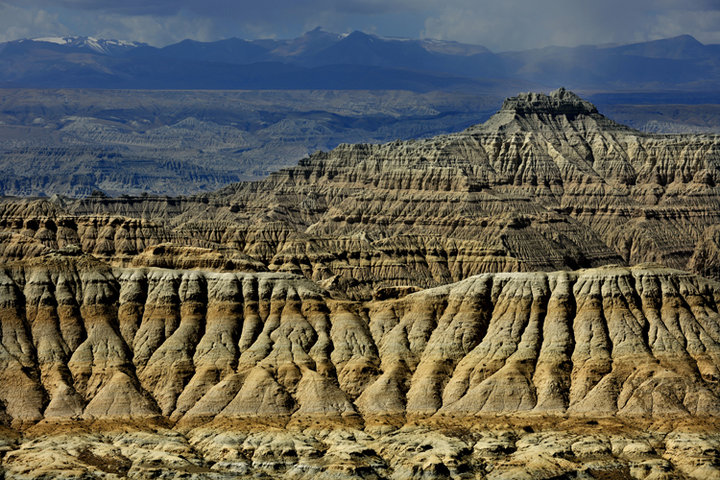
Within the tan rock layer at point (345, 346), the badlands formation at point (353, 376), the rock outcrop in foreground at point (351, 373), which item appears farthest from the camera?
the tan rock layer at point (345, 346)

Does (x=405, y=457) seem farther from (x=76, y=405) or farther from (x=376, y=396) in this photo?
(x=76, y=405)

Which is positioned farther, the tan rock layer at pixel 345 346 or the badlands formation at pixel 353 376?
the tan rock layer at pixel 345 346

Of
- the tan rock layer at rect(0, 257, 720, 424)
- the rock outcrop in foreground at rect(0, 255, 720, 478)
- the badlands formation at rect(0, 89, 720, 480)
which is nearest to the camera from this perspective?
the badlands formation at rect(0, 89, 720, 480)

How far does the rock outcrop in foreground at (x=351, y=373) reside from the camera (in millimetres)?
112875

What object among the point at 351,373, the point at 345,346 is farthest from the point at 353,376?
the point at 345,346

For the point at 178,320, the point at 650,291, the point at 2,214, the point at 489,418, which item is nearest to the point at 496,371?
the point at 489,418

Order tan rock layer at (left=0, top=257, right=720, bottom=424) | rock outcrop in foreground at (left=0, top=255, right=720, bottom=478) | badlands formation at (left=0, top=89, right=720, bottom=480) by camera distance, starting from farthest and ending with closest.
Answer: tan rock layer at (left=0, top=257, right=720, bottom=424), rock outcrop in foreground at (left=0, top=255, right=720, bottom=478), badlands formation at (left=0, top=89, right=720, bottom=480)

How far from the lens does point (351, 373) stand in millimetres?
129000

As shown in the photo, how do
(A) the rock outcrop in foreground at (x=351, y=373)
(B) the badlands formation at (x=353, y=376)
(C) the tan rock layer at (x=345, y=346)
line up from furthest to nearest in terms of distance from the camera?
(C) the tan rock layer at (x=345, y=346), (A) the rock outcrop in foreground at (x=351, y=373), (B) the badlands formation at (x=353, y=376)

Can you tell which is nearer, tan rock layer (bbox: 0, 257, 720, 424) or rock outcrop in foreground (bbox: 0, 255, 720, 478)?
rock outcrop in foreground (bbox: 0, 255, 720, 478)

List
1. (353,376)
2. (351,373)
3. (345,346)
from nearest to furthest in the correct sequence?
(353,376) < (351,373) < (345,346)

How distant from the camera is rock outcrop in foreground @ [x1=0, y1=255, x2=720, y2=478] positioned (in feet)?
370

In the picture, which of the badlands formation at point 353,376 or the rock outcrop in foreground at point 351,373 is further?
the rock outcrop in foreground at point 351,373

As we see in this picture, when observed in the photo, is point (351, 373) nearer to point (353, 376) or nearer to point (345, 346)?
point (353, 376)
